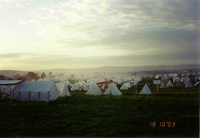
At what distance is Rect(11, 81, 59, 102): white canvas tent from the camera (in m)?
22.6

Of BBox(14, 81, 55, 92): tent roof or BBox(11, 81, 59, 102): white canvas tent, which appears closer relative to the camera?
BBox(11, 81, 59, 102): white canvas tent

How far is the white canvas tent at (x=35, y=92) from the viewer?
22594 millimetres

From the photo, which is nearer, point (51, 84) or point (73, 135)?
point (73, 135)

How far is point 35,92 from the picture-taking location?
22.8 m

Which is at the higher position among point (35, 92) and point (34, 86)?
point (34, 86)

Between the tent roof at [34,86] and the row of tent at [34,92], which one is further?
the tent roof at [34,86]

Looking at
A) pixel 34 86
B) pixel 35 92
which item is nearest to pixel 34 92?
pixel 35 92

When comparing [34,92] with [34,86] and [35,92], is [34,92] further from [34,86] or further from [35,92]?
[34,86]

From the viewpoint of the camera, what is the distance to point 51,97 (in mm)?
23281

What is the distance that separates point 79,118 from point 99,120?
1.59 m

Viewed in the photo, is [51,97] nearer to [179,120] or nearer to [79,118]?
[79,118]

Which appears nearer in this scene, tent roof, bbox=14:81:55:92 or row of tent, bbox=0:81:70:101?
row of tent, bbox=0:81:70:101

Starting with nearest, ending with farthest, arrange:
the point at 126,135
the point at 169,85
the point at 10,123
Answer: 1. the point at 126,135
2. the point at 10,123
3. the point at 169,85

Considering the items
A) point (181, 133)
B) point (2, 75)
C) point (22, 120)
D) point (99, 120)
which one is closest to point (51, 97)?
point (22, 120)
